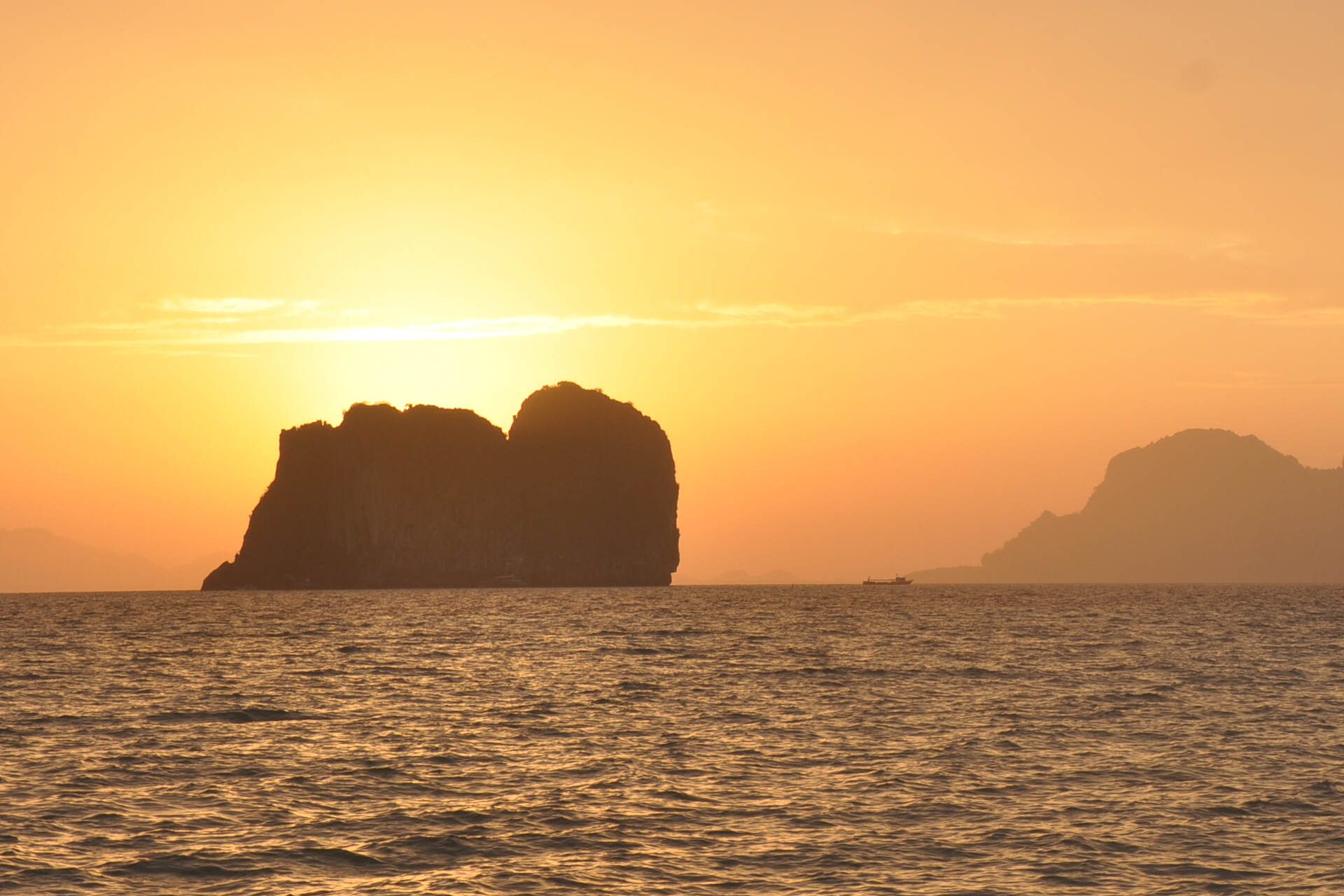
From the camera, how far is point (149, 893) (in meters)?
20.1

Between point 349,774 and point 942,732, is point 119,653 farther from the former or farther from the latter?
point 942,732

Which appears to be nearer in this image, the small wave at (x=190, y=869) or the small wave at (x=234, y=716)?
the small wave at (x=190, y=869)

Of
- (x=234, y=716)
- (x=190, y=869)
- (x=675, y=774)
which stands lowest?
(x=234, y=716)

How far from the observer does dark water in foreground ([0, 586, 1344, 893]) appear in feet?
71.5

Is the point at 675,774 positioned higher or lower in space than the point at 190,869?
lower

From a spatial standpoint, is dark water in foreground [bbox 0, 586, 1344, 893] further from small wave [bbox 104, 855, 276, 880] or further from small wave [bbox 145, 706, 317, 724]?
small wave [bbox 145, 706, 317, 724]

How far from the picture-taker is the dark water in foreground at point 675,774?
2178 centimetres

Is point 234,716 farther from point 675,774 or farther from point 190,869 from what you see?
point 190,869

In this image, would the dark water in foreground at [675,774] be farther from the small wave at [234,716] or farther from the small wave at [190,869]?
the small wave at [234,716]

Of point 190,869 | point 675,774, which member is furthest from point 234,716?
point 190,869

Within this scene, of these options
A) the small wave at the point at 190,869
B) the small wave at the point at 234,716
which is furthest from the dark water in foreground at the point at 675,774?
the small wave at the point at 234,716

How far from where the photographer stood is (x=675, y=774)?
30781mm

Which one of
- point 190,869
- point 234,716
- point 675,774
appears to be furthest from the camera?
point 234,716

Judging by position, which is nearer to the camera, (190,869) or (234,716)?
(190,869)
